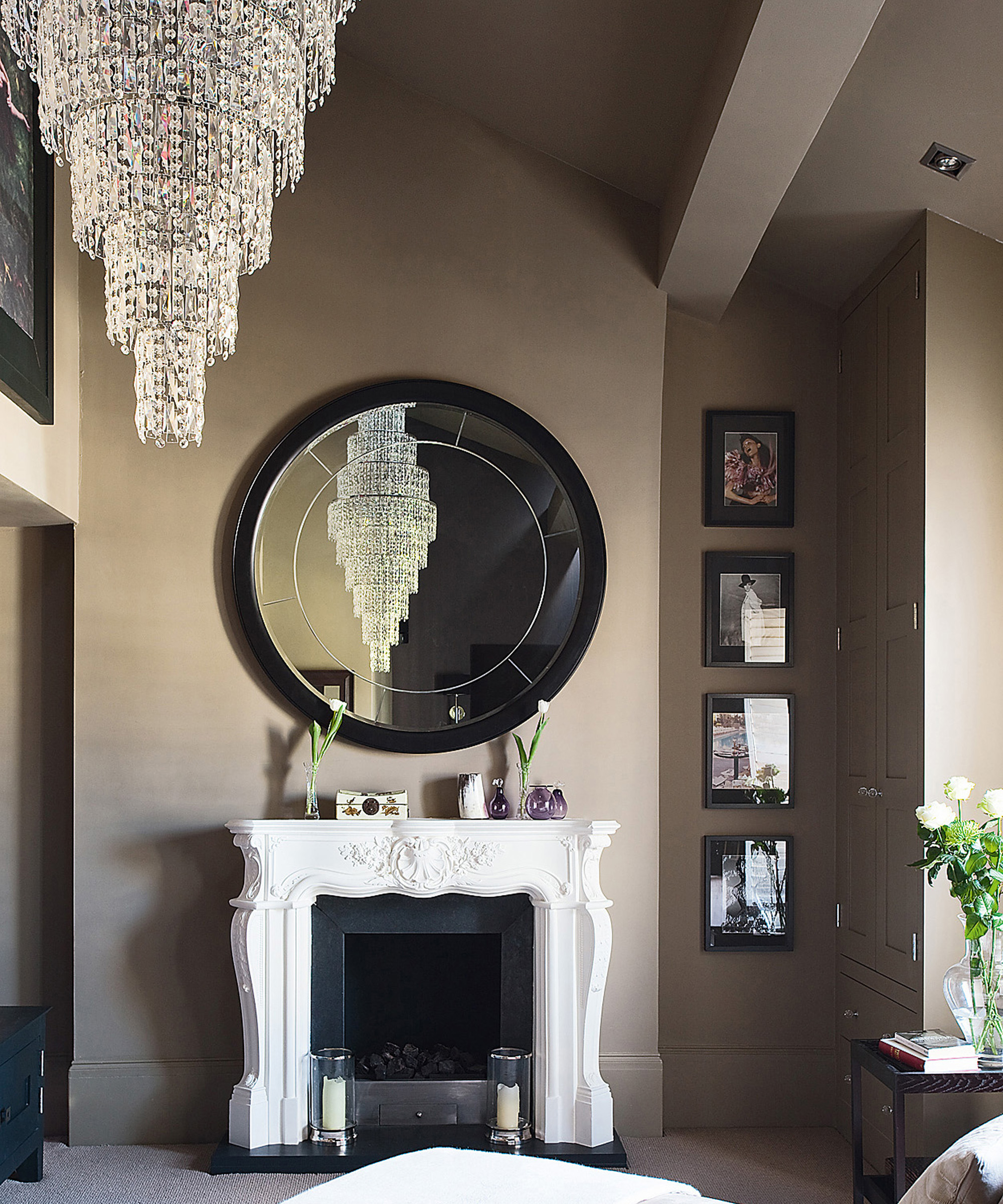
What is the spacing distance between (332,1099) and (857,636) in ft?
7.97

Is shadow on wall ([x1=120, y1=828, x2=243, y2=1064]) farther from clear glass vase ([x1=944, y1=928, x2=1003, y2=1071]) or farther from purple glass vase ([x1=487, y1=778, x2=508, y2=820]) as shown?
clear glass vase ([x1=944, y1=928, x2=1003, y2=1071])

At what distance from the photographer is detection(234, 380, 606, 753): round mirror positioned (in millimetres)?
3992

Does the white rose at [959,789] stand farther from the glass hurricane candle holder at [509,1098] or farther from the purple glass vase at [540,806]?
the glass hurricane candle holder at [509,1098]

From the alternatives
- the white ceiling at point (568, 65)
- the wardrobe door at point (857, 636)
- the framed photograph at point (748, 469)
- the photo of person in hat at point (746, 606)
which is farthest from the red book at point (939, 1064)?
the white ceiling at point (568, 65)

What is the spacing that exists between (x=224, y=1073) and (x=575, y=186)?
136 inches

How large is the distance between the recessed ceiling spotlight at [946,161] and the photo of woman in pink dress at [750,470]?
1.29 m

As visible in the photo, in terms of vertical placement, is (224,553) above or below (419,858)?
above

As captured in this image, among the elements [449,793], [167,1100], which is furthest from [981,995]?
[167,1100]

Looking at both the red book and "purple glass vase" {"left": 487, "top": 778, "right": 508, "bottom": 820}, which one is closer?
the red book

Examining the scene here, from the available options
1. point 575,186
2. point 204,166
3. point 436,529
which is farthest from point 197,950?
point 575,186

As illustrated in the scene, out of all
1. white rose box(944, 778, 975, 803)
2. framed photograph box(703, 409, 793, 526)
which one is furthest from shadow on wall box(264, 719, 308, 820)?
white rose box(944, 778, 975, 803)

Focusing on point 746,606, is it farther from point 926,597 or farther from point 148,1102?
point 148,1102

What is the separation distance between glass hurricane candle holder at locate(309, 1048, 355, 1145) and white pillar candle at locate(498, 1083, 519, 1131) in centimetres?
49

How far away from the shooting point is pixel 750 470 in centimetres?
439
